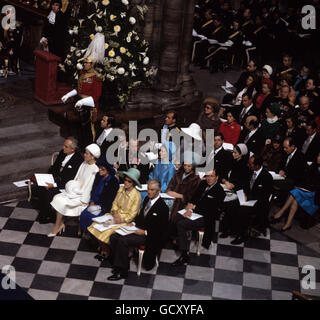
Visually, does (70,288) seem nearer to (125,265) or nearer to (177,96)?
(125,265)

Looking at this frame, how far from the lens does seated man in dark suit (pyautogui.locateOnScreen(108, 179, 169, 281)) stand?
26.6ft

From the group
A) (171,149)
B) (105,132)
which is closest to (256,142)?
(171,149)

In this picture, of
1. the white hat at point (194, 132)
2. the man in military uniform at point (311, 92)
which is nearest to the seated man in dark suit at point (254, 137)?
the white hat at point (194, 132)

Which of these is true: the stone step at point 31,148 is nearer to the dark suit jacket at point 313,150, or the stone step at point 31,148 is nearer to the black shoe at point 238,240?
the black shoe at point 238,240

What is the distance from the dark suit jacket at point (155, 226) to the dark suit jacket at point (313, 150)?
316 cm

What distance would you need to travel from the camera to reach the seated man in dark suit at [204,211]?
859cm

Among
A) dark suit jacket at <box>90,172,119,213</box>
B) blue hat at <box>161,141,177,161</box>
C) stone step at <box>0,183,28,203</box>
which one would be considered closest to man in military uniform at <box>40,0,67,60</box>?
stone step at <box>0,183,28,203</box>

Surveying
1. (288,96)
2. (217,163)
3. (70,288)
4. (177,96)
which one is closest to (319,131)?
(288,96)

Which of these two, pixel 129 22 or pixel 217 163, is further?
pixel 129 22

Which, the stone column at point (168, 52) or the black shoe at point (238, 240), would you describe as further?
the stone column at point (168, 52)

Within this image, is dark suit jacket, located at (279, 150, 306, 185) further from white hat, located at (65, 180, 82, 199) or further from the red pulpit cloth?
the red pulpit cloth

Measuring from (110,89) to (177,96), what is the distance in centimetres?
168

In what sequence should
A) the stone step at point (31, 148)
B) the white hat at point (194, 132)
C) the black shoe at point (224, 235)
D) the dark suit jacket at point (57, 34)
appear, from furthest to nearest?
1. the dark suit jacket at point (57, 34)
2. the stone step at point (31, 148)
3. the white hat at point (194, 132)
4. the black shoe at point (224, 235)

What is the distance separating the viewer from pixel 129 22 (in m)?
11.8
